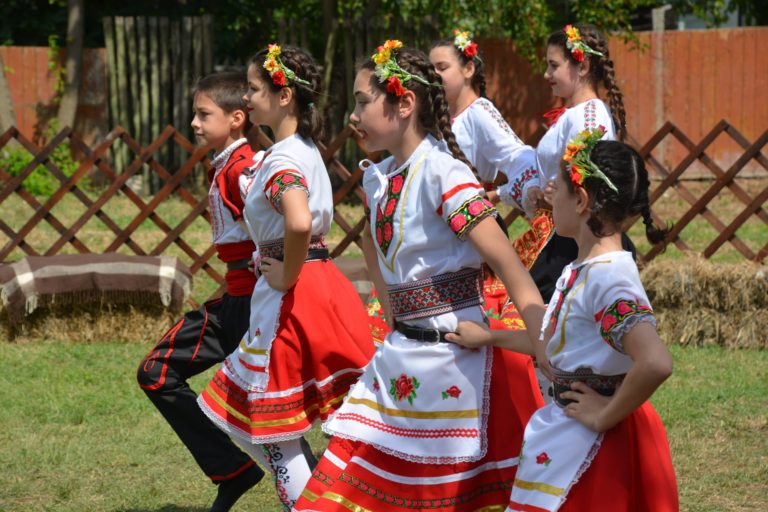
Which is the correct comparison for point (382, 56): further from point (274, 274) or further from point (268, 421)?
point (268, 421)

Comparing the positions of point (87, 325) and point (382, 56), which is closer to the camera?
point (382, 56)

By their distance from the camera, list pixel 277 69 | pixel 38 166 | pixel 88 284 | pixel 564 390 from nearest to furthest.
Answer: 1. pixel 564 390
2. pixel 277 69
3. pixel 88 284
4. pixel 38 166

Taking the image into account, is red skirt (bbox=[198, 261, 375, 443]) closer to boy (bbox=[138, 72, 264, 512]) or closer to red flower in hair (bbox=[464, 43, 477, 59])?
boy (bbox=[138, 72, 264, 512])

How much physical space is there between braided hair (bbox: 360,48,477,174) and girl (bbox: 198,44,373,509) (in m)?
0.49

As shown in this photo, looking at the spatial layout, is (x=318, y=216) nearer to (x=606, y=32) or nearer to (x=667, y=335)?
(x=667, y=335)

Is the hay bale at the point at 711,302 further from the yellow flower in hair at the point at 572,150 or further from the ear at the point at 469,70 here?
the yellow flower in hair at the point at 572,150

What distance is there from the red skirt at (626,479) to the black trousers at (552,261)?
1.33 m

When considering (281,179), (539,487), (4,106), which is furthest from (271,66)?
(4,106)

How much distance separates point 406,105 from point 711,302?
4.31m

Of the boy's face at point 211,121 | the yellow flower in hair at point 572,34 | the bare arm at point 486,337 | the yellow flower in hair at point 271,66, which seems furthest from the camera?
the yellow flower in hair at point 572,34

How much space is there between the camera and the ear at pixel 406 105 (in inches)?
115

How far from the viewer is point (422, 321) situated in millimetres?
2816

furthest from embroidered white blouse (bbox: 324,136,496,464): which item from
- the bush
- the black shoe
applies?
the bush

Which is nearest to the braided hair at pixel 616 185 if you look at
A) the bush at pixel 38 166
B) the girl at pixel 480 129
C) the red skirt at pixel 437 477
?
the red skirt at pixel 437 477
